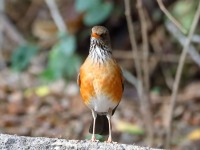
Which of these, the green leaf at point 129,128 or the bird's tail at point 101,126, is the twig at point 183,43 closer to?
the green leaf at point 129,128

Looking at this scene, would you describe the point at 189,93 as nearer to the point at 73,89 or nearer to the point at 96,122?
the point at 73,89

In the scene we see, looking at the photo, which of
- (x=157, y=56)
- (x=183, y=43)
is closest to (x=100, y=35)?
(x=183, y=43)

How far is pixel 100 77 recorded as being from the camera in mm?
5336

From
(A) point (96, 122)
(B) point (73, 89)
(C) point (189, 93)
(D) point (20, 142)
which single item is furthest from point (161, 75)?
(D) point (20, 142)

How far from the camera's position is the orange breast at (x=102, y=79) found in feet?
17.6

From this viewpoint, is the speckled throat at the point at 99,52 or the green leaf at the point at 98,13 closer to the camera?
the speckled throat at the point at 99,52

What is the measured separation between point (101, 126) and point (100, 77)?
0.61 meters

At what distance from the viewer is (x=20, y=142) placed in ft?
16.0

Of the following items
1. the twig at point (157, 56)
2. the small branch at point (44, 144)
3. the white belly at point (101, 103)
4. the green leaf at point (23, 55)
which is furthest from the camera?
the twig at point (157, 56)

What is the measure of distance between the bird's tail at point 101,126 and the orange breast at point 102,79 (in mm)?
399

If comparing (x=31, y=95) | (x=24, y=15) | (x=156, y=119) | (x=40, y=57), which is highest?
(x=24, y=15)

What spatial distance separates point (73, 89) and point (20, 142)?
5.76 metres

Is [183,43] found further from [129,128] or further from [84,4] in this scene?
[84,4]

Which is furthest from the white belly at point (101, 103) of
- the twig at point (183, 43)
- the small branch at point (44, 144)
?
the twig at point (183, 43)
